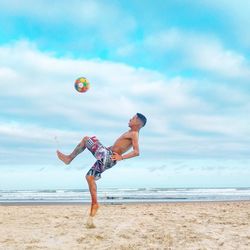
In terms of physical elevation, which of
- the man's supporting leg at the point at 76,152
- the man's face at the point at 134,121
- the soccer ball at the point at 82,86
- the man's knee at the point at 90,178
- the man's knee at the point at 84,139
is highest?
the soccer ball at the point at 82,86

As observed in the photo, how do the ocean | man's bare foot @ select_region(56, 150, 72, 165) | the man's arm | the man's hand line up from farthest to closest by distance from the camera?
the ocean
man's bare foot @ select_region(56, 150, 72, 165)
the man's hand
the man's arm

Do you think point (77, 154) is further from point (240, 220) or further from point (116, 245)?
point (240, 220)

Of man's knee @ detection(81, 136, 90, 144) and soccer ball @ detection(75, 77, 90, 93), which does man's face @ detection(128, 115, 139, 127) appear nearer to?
man's knee @ detection(81, 136, 90, 144)

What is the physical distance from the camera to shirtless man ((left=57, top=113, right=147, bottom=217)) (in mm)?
8852

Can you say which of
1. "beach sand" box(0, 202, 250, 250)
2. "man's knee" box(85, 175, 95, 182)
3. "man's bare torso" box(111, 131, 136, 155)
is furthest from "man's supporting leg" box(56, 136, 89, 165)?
"beach sand" box(0, 202, 250, 250)

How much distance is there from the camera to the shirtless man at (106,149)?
885 cm

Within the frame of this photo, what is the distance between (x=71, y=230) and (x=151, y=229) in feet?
5.60

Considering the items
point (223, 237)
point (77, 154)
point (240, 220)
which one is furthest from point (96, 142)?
point (240, 220)

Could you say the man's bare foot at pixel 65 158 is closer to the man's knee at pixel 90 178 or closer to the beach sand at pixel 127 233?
the man's knee at pixel 90 178

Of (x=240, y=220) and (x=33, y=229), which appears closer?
(x=33, y=229)

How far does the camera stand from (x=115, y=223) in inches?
399

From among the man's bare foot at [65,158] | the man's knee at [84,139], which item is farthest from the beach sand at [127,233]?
the man's knee at [84,139]

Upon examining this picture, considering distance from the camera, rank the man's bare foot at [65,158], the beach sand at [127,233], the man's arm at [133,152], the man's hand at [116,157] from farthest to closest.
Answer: the man's bare foot at [65,158] < the man's hand at [116,157] < the man's arm at [133,152] < the beach sand at [127,233]

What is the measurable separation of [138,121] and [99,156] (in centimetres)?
110
